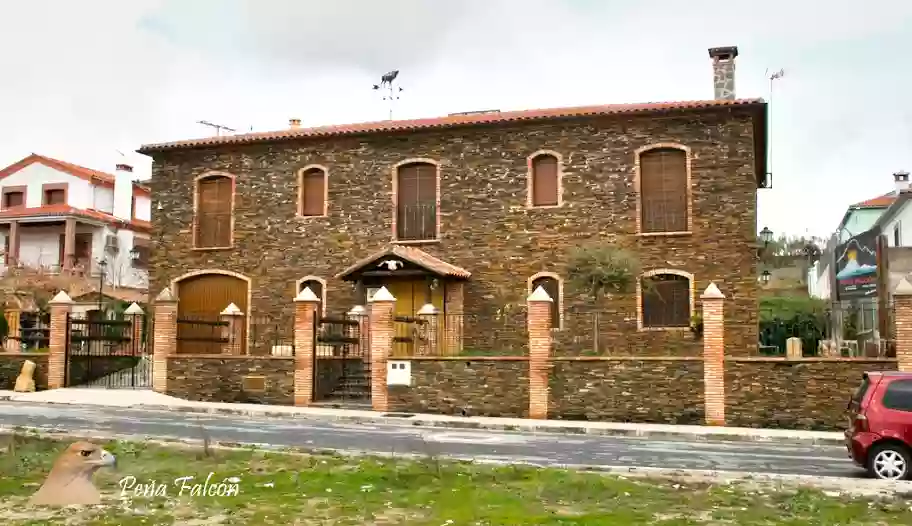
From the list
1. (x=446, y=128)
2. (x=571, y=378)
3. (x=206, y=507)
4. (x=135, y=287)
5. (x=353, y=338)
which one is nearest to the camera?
(x=206, y=507)

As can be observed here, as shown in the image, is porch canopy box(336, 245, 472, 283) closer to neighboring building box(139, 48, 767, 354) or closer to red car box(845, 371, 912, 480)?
neighboring building box(139, 48, 767, 354)

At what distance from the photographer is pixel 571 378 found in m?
20.2

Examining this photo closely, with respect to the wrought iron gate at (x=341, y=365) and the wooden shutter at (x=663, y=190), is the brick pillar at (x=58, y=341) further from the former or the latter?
the wooden shutter at (x=663, y=190)

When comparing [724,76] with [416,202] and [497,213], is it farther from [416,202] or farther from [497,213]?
[416,202]

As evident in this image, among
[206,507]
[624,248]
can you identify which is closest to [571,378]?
[624,248]

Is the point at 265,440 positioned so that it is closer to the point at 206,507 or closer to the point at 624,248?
the point at 206,507

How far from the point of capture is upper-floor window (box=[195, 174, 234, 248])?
2932cm

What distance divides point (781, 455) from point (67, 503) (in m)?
10.7

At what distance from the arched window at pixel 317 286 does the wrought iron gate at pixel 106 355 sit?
495 cm

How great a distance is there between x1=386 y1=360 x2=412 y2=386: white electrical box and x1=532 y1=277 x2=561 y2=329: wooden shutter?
574 centimetres

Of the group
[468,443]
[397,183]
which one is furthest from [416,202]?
[468,443]

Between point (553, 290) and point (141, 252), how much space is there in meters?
29.1

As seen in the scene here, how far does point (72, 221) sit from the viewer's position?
4400 cm

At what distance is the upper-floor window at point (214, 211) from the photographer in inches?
1154
